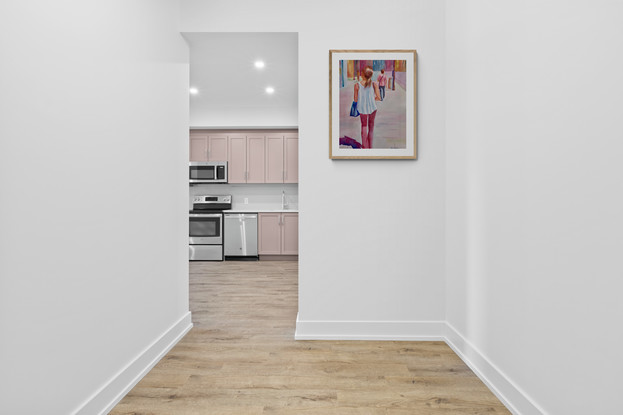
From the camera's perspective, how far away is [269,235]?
237 inches

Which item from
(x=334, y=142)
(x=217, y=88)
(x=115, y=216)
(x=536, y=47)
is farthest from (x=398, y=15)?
(x=217, y=88)

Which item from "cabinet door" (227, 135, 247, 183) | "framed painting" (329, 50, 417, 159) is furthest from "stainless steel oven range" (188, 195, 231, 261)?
"framed painting" (329, 50, 417, 159)

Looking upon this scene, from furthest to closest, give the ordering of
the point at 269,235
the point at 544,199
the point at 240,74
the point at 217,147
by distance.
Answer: the point at 217,147
the point at 269,235
the point at 240,74
the point at 544,199

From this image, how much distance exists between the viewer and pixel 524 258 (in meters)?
1.60

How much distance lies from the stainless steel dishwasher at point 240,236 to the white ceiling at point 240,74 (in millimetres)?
1690

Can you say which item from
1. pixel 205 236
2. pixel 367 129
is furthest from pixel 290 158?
pixel 367 129

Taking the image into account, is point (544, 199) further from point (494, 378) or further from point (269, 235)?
point (269, 235)

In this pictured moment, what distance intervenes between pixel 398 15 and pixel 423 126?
0.80 metres

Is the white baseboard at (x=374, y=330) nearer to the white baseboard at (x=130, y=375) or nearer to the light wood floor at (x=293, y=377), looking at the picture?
the light wood floor at (x=293, y=377)

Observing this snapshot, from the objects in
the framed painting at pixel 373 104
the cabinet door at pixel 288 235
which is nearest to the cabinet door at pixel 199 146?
the cabinet door at pixel 288 235

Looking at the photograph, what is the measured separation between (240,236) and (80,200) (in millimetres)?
4498

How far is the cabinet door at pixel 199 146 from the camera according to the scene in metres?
6.27

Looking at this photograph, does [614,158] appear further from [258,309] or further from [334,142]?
[258,309]

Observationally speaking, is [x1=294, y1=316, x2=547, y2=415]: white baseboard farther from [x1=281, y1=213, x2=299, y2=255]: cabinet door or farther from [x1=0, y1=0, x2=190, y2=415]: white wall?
[x1=281, y1=213, x2=299, y2=255]: cabinet door
